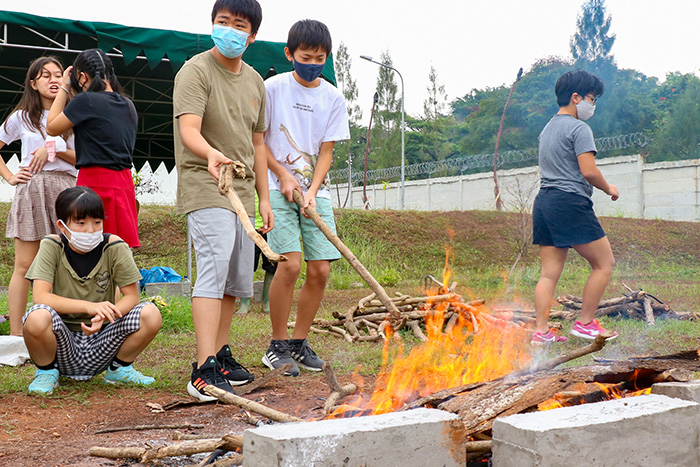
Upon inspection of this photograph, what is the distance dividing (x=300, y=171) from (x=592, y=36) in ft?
101

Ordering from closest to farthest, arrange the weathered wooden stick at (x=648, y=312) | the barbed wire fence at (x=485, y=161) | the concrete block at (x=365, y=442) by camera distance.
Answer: the concrete block at (x=365, y=442), the weathered wooden stick at (x=648, y=312), the barbed wire fence at (x=485, y=161)

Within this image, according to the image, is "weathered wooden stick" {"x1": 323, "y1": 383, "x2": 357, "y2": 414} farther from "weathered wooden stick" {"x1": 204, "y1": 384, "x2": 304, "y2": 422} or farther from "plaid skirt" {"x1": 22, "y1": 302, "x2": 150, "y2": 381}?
"plaid skirt" {"x1": 22, "y1": 302, "x2": 150, "y2": 381}

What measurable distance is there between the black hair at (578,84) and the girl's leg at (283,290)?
7.59ft

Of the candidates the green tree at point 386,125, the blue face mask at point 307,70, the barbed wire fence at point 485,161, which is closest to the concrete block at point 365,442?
the blue face mask at point 307,70

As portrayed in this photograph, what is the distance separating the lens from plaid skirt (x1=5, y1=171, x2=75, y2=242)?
4.15 metres

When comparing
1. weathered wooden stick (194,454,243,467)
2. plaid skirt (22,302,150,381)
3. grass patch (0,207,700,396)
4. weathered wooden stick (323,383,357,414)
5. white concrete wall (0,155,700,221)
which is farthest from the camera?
white concrete wall (0,155,700,221)

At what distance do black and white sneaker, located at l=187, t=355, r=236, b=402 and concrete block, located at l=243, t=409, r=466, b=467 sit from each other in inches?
53.0

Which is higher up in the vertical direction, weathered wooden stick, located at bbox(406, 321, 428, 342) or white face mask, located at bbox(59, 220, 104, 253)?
white face mask, located at bbox(59, 220, 104, 253)

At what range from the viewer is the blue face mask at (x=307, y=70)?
3812 millimetres

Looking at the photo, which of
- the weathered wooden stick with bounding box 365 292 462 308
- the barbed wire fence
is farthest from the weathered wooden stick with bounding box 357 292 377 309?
the barbed wire fence

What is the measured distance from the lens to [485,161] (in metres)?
23.9

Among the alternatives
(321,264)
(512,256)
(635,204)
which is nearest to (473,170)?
(635,204)

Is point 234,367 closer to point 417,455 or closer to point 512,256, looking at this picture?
point 417,455

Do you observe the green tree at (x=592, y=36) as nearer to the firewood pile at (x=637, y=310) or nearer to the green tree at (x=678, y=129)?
the green tree at (x=678, y=129)
